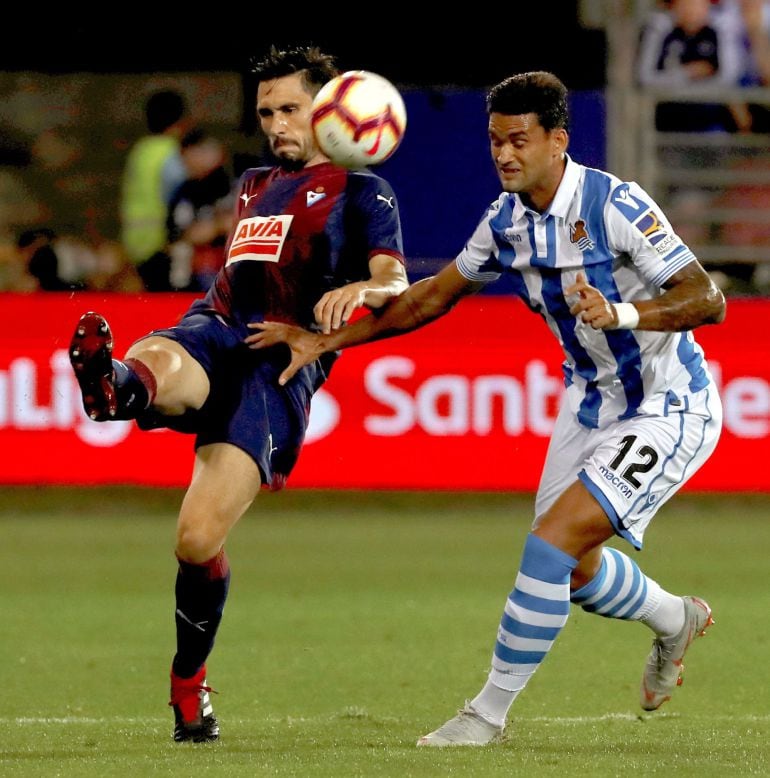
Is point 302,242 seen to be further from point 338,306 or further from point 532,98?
point 532,98

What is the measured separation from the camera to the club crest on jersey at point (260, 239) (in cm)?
620

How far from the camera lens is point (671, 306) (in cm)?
534

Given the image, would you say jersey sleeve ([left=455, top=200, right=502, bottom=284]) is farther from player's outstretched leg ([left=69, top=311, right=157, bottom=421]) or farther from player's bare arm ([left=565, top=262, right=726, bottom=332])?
player's outstretched leg ([left=69, top=311, right=157, bottom=421])

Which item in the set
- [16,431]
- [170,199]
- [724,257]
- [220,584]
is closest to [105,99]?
[170,199]

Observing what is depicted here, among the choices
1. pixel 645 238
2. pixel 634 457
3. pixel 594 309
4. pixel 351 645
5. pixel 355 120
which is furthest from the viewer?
pixel 351 645

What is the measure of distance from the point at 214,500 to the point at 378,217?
124cm

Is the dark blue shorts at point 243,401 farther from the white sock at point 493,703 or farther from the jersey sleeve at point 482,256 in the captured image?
the white sock at point 493,703

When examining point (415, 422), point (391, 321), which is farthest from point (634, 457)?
point (415, 422)

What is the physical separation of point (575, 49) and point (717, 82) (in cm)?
175

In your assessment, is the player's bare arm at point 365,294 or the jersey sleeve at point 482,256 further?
the jersey sleeve at point 482,256

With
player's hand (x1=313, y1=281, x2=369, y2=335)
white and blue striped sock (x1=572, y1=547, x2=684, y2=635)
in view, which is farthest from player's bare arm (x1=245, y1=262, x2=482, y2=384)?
white and blue striped sock (x1=572, y1=547, x2=684, y2=635)

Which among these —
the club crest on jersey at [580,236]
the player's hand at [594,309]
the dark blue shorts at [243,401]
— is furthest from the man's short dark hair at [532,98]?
the dark blue shorts at [243,401]

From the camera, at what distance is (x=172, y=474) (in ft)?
39.5

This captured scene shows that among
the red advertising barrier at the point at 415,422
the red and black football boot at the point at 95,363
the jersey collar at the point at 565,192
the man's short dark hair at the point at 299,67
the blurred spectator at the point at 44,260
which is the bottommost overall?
the red advertising barrier at the point at 415,422
